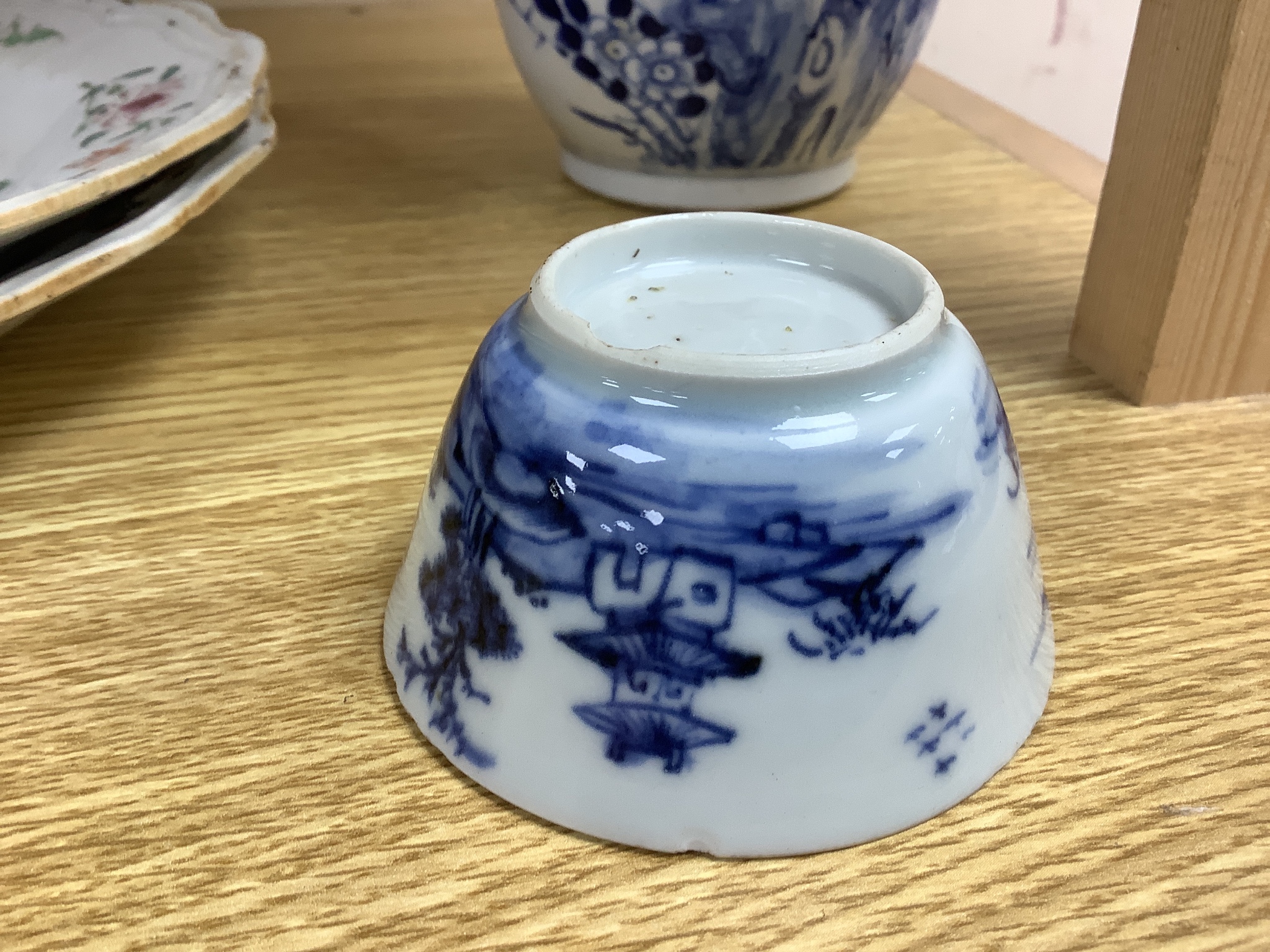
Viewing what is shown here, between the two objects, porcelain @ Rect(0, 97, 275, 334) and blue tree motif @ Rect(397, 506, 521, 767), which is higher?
porcelain @ Rect(0, 97, 275, 334)

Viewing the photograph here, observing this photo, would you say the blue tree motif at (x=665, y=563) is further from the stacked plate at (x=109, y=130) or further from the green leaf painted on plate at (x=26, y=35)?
the green leaf painted on plate at (x=26, y=35)

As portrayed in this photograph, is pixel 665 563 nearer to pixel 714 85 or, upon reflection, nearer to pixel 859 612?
pixel 859 612

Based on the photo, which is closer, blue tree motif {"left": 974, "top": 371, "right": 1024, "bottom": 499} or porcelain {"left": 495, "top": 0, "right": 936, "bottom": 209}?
blue tree motif {"left": 974, "top": 371, "right": 1024, "bottom": 499}

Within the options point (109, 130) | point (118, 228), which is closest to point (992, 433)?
point (118, 228)

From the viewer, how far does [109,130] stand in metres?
0.61

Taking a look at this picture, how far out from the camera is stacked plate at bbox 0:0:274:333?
46cm

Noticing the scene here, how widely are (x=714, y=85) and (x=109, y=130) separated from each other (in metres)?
0.34

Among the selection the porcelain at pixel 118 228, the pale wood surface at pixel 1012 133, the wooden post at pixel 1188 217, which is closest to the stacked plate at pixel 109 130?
the porcelain at pixel 118 228

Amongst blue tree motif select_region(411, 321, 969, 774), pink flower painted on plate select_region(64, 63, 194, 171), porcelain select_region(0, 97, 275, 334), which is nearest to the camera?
blue tree motif select_region(411, 321, 969, 774)

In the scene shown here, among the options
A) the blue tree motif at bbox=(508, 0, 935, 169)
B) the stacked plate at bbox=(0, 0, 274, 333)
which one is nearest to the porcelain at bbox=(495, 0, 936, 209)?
the blue tree motif at bbox=(508, 0, 935, 169)

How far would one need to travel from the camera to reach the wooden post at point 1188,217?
500 mm

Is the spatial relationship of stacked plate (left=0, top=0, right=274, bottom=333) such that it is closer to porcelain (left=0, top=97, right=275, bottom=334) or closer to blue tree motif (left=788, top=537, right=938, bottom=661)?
porcelain (left=0, top=97, right=275, bottom=334)

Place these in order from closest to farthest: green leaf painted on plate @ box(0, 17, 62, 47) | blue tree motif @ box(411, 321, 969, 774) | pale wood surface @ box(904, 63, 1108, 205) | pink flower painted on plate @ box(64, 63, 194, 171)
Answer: blue tree motif @ box(411, 321, 969, 774), pink flower painted on plate @ box(64, 63, 194, 171), green leaf painted on plate @ box(0, 17, 62, 47), pale wood surface @ box(904, 63, 1108, 205)

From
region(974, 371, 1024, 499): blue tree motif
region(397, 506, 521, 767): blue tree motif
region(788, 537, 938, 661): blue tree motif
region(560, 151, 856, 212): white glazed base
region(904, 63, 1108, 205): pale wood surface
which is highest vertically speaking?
region(974, 371, 1024, 499): blue tree motif
